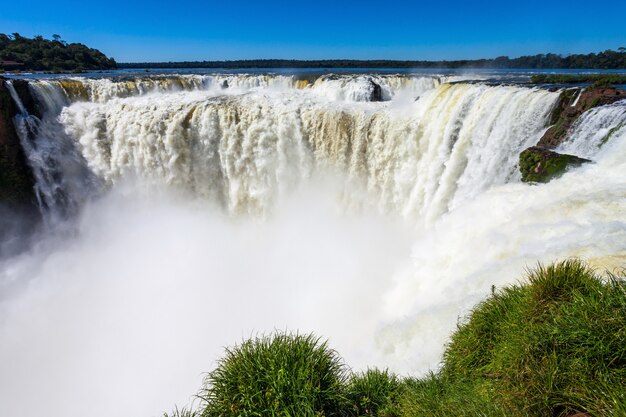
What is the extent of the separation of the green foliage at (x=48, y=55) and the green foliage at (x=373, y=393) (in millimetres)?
53408

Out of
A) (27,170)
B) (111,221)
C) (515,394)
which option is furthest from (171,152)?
(515,394)

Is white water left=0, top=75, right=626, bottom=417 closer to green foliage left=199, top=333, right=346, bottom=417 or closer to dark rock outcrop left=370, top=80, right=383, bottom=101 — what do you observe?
dark rock outcrop left=370, top=80, right=383, bottom=101

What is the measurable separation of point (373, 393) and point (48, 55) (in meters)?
64.1

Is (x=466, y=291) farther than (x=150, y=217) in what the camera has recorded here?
No

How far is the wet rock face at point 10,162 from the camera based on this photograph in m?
16.1

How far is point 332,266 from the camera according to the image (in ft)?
44.9

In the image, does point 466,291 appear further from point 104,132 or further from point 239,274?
point 104,132

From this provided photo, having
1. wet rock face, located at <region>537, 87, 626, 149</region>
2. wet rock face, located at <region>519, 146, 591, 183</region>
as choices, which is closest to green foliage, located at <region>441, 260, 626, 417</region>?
wet rock face, located at <region>519, 146, 591, 183</region>

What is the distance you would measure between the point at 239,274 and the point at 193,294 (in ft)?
6.16

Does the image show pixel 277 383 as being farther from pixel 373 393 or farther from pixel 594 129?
pixel 594 129

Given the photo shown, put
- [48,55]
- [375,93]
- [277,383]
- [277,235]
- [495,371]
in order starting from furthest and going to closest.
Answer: [48,55], [375,93], [277,235], [495,371], [277,383]

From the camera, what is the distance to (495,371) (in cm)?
420

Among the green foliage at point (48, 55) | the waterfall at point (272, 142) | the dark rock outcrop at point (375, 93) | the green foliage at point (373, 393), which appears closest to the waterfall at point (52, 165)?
the waterfall at point (272, 142)

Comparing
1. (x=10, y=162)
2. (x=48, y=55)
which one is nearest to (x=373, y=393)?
(x=10, y=162)
